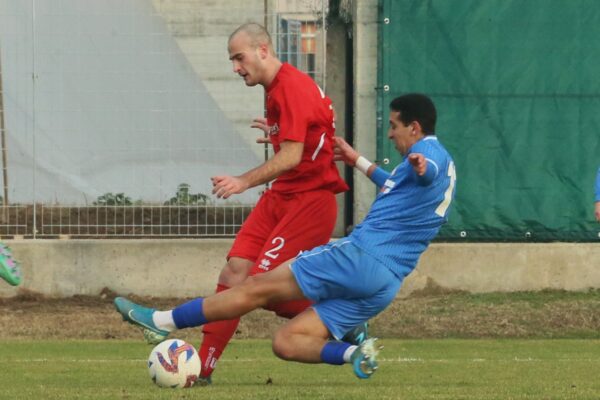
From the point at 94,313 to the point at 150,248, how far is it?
103cm

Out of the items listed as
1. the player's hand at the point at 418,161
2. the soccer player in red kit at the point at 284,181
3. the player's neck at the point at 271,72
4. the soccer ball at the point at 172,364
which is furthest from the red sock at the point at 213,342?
the player's hand at the point at 418,161

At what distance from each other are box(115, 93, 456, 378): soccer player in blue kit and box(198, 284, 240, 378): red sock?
43.8 inches

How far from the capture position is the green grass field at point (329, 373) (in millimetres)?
9047

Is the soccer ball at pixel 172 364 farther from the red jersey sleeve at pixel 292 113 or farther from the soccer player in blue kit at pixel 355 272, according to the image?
the red jersey sleeve at pixel 292 113

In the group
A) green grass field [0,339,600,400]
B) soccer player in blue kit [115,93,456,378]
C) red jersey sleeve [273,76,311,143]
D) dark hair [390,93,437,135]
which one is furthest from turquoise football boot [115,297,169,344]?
dark hair [390,93,437,135]

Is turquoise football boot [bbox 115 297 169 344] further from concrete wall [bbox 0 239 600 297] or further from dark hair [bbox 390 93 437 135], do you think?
concrete wall [bbox 0 239 600 297]

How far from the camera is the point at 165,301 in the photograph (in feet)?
55.0

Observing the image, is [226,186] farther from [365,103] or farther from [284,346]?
[365,103]

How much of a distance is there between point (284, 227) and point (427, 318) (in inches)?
251

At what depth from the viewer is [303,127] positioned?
31.7ft

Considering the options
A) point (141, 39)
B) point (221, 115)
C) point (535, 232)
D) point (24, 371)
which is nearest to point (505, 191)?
point (535, 232)

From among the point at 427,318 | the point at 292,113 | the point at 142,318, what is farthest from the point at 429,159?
the point at 427,318

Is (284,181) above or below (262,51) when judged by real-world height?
below

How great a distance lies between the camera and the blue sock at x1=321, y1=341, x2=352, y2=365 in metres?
8.73
